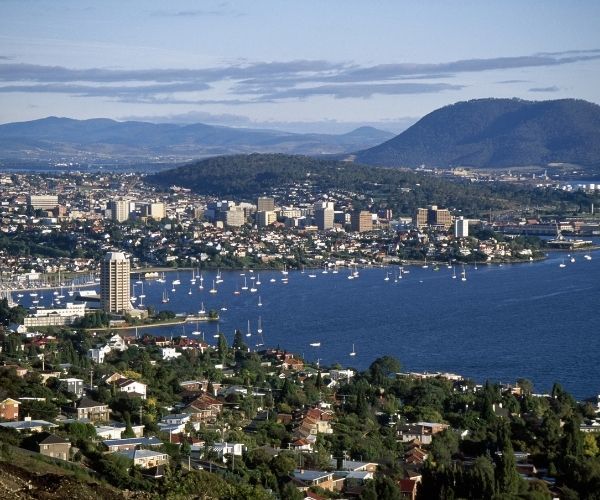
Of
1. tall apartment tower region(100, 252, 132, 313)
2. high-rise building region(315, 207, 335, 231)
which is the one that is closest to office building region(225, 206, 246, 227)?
high-rise building region(315, 207, 335, 231)

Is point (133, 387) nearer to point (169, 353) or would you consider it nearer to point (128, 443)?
point (128, 443)

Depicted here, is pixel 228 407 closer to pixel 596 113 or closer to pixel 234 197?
pixel 234 197

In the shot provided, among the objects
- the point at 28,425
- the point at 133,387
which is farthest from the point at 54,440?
the point at 133,387

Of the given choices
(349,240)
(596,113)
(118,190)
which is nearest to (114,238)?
(349,240)

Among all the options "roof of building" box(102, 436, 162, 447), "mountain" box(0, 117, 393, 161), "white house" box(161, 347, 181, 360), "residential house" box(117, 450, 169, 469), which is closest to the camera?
"residential house" box(117, 450, 169, 469)

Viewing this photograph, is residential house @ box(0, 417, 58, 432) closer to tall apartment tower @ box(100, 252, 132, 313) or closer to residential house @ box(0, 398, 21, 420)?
residential house @ box(0, 398, 21, 420)
